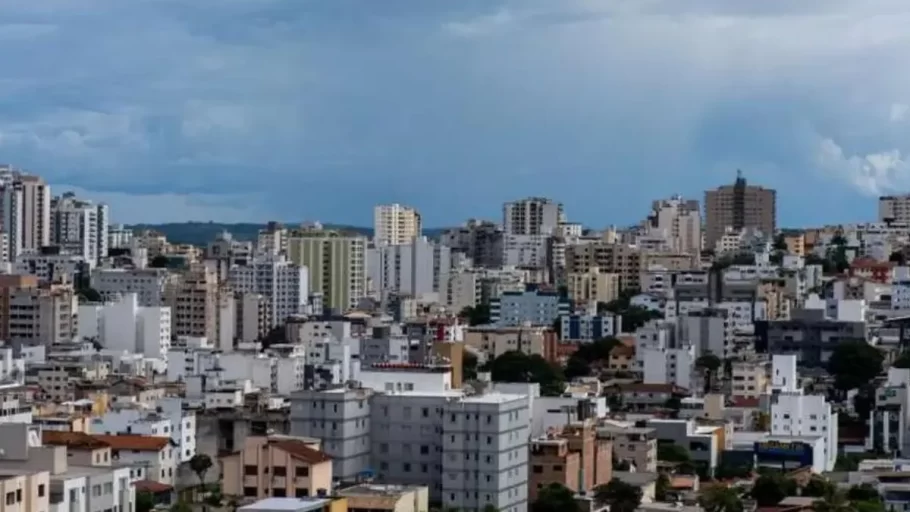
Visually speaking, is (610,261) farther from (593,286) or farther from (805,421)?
(805,421)

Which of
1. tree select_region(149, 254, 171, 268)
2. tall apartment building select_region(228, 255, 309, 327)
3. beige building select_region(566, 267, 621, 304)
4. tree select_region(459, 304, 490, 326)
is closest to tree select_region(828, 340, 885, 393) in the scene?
tree select_region(459, 304, 490, 326)

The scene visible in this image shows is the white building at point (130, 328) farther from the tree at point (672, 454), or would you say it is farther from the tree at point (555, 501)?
the tree at point (555, 501)

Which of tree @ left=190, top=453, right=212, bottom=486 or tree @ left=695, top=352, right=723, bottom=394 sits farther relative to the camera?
tree @ left=695, top=352, right=723, bottom=394

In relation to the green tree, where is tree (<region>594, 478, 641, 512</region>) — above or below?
below

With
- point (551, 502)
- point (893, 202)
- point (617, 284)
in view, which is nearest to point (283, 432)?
point (551, 502)

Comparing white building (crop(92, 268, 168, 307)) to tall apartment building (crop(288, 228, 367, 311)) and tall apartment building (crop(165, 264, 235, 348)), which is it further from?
tall apartment building (crop(288, 228, 367, 311))

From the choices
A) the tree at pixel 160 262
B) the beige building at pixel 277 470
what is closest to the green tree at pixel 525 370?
the beige building at pixel 277 470
